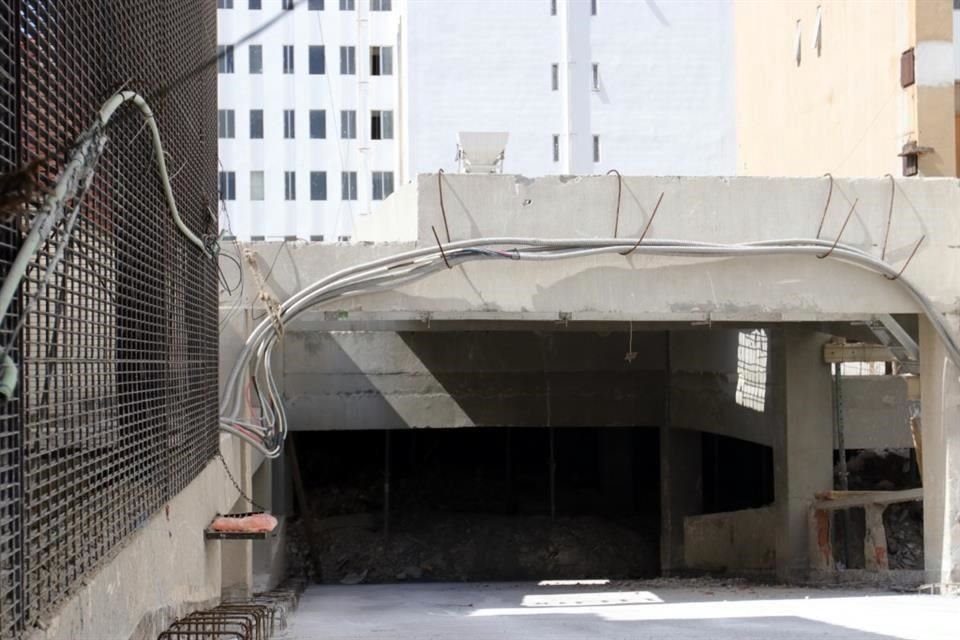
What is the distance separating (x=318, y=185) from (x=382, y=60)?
5563 mm

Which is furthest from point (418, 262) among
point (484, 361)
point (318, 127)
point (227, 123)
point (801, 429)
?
point (227, 123)

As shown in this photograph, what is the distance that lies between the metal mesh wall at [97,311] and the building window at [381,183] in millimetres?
35917

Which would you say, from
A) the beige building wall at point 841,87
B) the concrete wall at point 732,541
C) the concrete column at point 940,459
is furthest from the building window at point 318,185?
the concrete column at point 940,459

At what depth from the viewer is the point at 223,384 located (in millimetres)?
10805

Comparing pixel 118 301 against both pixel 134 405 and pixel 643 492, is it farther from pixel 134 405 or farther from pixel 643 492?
pixel 643 492

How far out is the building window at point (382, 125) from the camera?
147 ft

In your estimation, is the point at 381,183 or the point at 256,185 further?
the point at 381,183

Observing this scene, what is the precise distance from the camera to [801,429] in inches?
617

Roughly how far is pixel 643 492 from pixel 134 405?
Result: 60.7 feet

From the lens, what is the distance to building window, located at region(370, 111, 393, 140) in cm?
4469

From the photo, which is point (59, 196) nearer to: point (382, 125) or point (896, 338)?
point (896, 338)

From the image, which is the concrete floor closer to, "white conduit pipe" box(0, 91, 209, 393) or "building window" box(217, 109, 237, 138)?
"white conduit pipe" box(0, 91, 209, 393)

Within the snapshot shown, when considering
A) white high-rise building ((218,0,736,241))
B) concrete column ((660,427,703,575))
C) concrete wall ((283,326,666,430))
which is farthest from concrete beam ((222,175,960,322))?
white high-rise building ((218,0,736,241))

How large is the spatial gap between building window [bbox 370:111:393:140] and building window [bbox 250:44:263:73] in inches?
186
